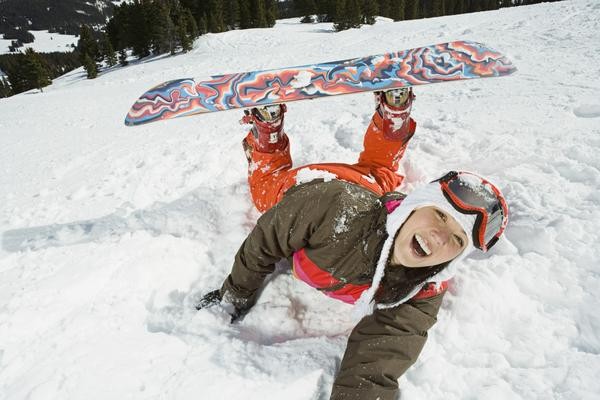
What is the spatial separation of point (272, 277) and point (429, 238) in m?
1.38

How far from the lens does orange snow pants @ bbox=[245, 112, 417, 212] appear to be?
9.57ft

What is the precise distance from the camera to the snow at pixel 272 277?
1.90 meters

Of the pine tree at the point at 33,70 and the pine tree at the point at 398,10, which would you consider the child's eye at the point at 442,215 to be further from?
the pine tree at the point at 398,10

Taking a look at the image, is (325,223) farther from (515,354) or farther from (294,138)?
(294,138)

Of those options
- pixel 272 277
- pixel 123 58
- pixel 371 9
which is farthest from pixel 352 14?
pixel 272 277

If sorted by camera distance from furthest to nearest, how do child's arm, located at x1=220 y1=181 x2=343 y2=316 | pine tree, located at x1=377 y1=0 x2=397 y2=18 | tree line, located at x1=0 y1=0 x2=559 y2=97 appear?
pine tree, located at x1=377 y1=0 x2=397 y2=18 < tree line, located at x1=0 y1=0 x2=559 y2=97 < child's arm, located at x1=220 y1=181 x2=343 y2=316

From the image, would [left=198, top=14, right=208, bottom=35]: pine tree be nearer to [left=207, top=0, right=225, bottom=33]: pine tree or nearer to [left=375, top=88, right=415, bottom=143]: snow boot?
[left=207, top=0, right=225, bottom=33]: pine tree

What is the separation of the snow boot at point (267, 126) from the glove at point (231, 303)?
1397mm

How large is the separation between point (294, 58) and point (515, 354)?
11717 mm

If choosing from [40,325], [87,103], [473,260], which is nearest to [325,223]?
[473,260]

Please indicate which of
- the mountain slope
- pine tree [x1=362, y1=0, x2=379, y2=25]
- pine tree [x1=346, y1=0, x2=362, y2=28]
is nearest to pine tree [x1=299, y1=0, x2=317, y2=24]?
pine tree [x1=362, y1=0, x2=379, y2=25]

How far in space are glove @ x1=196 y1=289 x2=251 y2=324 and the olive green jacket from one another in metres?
0.21

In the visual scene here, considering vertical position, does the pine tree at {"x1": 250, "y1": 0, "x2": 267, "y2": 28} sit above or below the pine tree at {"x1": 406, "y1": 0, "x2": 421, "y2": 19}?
above

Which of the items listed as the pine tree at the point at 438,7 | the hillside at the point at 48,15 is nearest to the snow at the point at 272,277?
the pine tree at the point at 438,7
